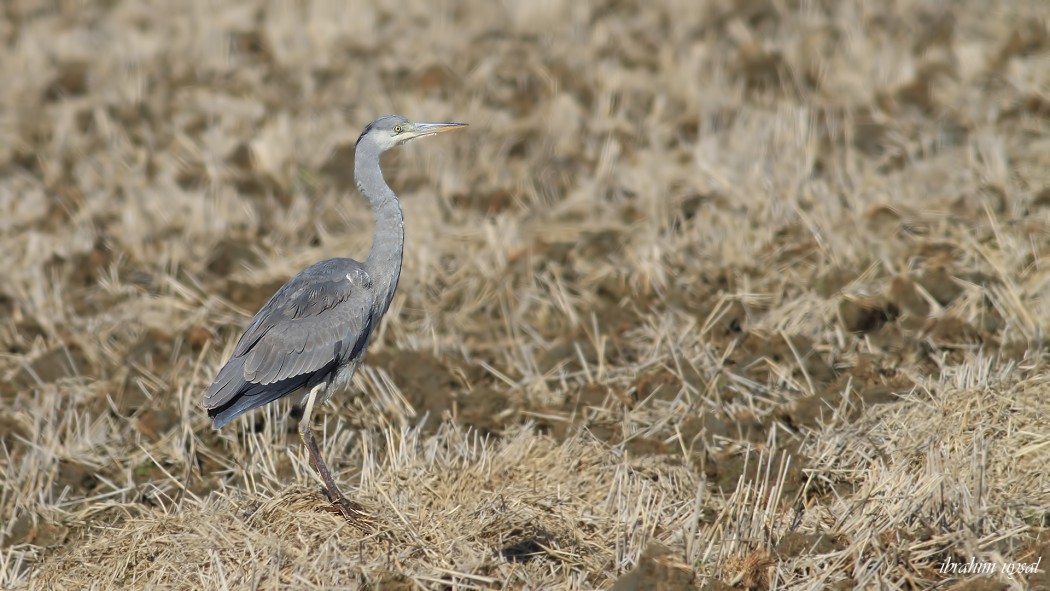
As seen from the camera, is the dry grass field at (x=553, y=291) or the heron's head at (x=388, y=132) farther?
the heron's head at (x=388, y=132)

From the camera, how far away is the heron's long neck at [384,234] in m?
6.50

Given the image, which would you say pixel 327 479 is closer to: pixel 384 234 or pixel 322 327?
pixel 322 327

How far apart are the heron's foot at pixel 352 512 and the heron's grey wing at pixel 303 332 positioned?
73cm

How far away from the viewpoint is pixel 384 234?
6.52 meters

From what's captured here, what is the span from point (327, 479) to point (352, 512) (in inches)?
12.0

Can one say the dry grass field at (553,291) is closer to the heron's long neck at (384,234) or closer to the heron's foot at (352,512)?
the heron's foot at (352,512)

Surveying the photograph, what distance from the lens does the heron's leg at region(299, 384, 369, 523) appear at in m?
5.58

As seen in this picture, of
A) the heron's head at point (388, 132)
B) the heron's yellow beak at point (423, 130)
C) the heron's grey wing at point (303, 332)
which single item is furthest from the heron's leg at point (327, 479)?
the heron's yellow beak at point (423, 130)

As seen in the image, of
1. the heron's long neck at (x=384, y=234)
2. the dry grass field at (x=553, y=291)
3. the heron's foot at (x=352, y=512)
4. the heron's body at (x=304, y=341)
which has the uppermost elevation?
the heron's long neck at (x=384, y=234)

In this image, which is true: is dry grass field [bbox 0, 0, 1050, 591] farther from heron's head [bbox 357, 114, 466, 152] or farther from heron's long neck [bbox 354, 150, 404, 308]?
heron's head [bbox 357, 114, 466, 152]
